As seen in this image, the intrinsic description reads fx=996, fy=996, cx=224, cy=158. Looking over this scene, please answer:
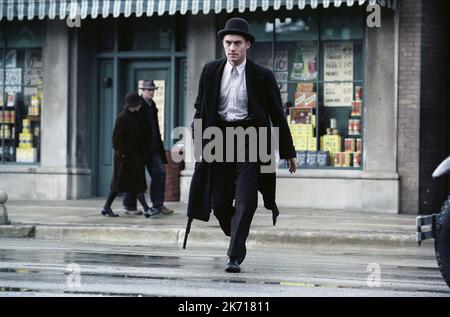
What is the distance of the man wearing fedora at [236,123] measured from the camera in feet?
29.9

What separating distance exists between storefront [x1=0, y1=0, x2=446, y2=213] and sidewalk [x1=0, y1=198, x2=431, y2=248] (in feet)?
5.15

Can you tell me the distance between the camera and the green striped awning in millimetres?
16172

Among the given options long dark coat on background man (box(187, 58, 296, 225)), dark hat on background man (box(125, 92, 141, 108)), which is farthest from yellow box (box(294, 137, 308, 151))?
long dark coat on background man (box(187, 58, 296, 225))

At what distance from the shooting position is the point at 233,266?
9.01 m

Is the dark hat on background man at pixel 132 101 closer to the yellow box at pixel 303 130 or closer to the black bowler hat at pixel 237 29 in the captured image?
the yellow box at pixel 303 130

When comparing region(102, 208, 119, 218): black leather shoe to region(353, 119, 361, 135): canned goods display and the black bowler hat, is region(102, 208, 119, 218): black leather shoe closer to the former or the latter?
region(353, 119, 361, 135): canned goods display

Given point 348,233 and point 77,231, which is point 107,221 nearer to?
point 77,231

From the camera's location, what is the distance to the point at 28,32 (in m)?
18.9

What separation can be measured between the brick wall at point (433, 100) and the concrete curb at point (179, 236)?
4.03m

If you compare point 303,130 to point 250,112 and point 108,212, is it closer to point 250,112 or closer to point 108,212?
point 108,212

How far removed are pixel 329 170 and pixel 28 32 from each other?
6375 mm

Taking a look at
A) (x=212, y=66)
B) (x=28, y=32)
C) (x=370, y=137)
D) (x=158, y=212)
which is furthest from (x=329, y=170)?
(x=212, y=66)

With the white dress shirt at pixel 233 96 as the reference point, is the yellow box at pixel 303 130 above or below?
below

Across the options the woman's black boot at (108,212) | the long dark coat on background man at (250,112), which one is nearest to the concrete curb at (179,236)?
the woman's black boot at (108,212)
